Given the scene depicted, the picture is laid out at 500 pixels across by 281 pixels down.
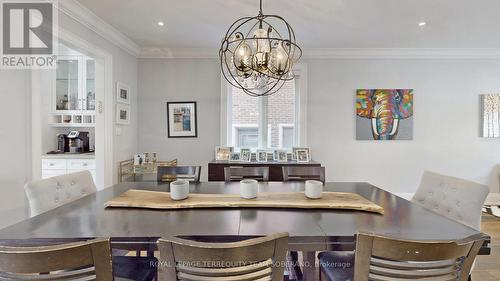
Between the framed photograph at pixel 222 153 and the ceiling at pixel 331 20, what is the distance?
1.58 metres

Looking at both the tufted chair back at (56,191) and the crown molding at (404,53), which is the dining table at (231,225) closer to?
the tufted chair back at (56,191)

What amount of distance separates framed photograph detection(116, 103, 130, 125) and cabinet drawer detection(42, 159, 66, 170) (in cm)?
101

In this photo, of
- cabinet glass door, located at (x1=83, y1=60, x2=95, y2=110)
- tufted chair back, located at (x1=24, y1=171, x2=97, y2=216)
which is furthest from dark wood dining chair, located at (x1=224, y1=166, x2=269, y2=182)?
cabinet glass door, located at (x1=83, y1=60, x2=95, y2=110)

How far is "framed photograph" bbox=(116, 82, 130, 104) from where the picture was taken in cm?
376

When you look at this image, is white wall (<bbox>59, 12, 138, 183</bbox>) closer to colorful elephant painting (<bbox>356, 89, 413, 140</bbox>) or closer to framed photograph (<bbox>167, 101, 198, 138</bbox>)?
framed photograph (<bbox>167, 101, 198, 138</bbox>)

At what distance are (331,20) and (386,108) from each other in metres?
1.89

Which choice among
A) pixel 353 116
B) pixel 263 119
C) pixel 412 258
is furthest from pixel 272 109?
pixel 412 258

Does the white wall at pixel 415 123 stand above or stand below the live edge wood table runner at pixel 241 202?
above

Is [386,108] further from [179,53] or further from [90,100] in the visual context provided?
[90,100]

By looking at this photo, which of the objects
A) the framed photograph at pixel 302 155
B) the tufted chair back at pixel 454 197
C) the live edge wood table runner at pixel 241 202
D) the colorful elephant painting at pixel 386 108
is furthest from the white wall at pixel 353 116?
the live edge wood table runner at pixel 241 202

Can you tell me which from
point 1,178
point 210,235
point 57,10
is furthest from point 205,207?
point 57,10

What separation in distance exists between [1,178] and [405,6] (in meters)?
4.02

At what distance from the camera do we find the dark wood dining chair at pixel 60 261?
855 mm

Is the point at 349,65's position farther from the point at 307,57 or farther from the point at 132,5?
the point at 132,5
